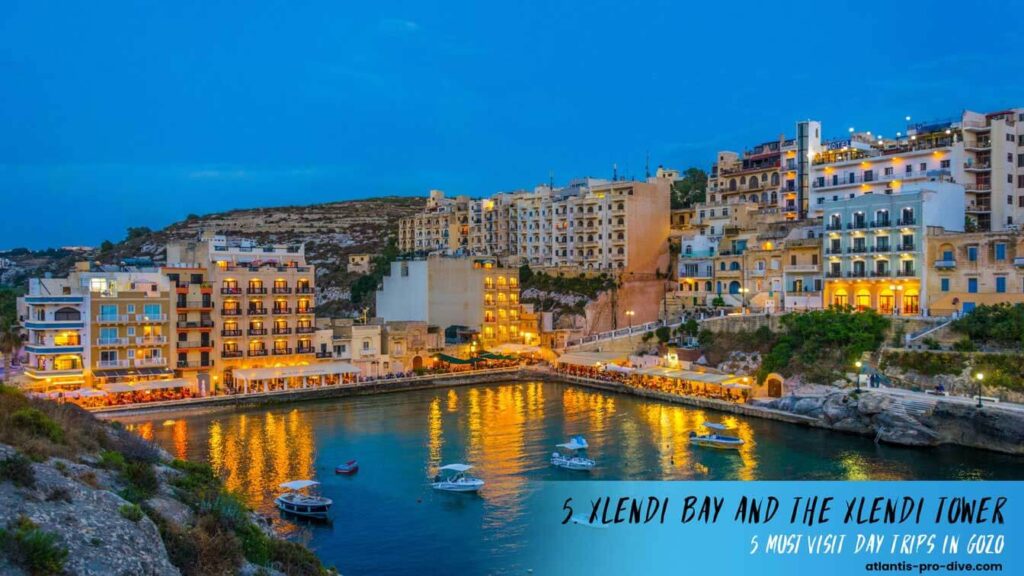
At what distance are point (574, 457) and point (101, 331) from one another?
2936 centimetres

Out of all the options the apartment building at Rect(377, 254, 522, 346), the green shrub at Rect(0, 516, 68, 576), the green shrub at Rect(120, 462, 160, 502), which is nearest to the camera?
the green shrub at Rect(0, 516, 68, 576)

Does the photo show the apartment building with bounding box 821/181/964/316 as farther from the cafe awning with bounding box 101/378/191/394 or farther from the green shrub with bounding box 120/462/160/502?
the green shrub with bounding box 120/462/160/502

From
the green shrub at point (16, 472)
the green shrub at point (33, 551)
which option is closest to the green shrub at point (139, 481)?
the green shrub at point (16, 472)

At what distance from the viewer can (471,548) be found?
24984 millimetres

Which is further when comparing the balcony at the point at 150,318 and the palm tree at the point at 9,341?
the palm tree at the point at 9,341

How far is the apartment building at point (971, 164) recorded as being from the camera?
54.5 m

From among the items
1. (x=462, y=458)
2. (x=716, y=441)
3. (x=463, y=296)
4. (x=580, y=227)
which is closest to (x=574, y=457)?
(x=462, y=458)

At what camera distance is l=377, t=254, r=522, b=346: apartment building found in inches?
2557

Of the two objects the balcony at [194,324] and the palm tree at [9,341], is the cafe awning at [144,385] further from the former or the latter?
the palm tree at [9,341]

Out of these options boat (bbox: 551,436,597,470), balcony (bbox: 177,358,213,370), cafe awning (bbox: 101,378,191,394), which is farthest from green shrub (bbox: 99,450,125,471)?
balcony (bbox: 177,358,213,370)

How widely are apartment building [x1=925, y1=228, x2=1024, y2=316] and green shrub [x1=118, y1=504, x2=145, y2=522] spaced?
148 ft

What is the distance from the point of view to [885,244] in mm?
51750

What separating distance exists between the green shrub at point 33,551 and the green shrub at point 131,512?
5.93ft

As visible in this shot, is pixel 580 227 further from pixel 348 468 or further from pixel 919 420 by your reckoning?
pixel 348 468
